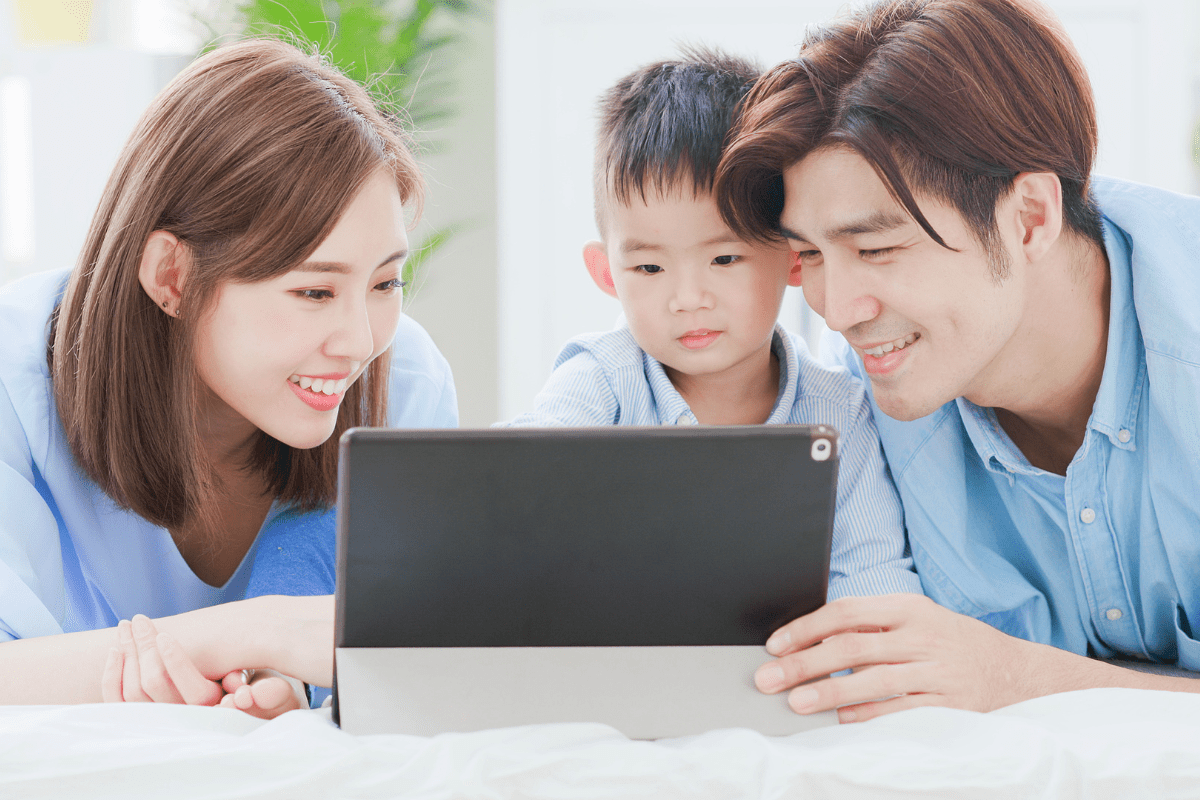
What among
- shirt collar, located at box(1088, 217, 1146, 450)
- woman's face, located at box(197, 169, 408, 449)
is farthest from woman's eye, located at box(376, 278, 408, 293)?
shirt collar, located at box(1088, 217, 1146, 450)

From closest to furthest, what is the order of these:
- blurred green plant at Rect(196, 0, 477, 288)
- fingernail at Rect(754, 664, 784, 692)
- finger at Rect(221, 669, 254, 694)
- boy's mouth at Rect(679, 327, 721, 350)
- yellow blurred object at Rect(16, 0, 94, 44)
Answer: fingernail at Rect(754, 664, 784, 692) → finger at Rect(221, 669, 254, 694) → boy's mouth at Rect(679, 327, 721, 350) → blurred green plant at Rect(196, 0, 477, 288) → yellow blurred object at Rect(16, 0, 94, 44)

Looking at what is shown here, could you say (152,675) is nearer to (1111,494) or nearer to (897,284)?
(897,284)

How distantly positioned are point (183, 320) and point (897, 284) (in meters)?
0.86

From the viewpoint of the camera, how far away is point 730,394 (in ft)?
4.72

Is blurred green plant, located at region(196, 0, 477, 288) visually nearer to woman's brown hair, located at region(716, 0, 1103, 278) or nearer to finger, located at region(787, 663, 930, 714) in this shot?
woman's brown hair, located at region(716, 0, 1103, 278)

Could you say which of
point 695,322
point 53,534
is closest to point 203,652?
point 53,534

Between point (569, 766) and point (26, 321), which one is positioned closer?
point (569, 766)

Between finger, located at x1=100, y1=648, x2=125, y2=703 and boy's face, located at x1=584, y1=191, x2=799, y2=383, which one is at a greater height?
boy's face, located at x1=584, y1=191, x2=799, y2=383

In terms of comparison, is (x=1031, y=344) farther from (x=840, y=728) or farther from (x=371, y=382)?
(x=371, y=382)

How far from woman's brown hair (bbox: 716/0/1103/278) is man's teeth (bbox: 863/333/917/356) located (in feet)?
0.40

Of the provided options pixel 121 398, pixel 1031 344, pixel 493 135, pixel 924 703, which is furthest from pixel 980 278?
pixel 493 135

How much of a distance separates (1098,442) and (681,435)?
0.78m

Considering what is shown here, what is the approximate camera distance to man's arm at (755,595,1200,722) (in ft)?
2.63

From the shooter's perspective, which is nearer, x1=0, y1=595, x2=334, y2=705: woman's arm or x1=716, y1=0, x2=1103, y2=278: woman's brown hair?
x1=0, y1=595, x2=334, y2=705: woman's arm
